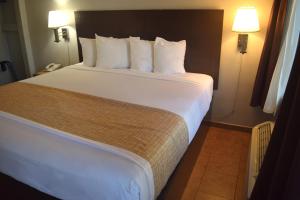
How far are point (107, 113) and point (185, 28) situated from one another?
1517 millimetres

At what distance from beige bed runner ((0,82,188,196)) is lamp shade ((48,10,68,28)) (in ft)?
4.97

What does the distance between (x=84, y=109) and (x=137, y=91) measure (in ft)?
1.88

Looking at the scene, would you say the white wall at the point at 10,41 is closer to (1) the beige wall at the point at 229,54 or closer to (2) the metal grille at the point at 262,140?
(1) the beige wall at the point at 229,54

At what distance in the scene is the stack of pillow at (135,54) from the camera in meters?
2.67

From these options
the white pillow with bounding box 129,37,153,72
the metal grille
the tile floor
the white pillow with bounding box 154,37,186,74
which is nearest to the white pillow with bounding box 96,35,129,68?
the white pillow with bounding box 129,37,153,72

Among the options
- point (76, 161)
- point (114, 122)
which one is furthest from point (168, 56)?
point (76, 161)

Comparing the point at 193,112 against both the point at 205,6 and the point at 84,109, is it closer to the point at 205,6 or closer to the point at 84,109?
the point at 84,109

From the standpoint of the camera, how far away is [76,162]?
1276 millimetres

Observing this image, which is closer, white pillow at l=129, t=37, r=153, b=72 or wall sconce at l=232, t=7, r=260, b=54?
wall sconce at l=232, t=7, r=260, b=54

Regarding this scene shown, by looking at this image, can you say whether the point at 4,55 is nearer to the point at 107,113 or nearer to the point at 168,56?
the point at 168,56

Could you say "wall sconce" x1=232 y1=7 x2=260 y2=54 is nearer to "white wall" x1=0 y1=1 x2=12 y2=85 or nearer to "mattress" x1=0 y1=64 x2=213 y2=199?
"mattress" x1=0 y1=64 x2=213 y2=199

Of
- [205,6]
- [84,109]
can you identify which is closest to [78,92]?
[84,109]

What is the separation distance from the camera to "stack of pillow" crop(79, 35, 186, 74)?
105 inches

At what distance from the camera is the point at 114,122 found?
1.68 meters
